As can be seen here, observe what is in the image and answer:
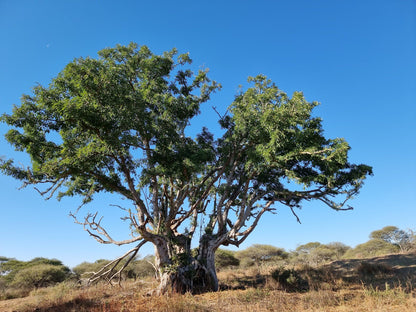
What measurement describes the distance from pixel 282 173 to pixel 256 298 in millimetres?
5960

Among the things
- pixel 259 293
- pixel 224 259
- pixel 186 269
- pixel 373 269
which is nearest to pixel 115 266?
pixel 186 269

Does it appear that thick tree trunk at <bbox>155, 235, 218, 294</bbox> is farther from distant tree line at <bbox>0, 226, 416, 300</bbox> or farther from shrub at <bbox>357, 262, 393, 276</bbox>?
distant tree line at <bbox>0, 226, 416, 300</bbox>

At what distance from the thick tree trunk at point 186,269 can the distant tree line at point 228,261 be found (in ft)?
38.4

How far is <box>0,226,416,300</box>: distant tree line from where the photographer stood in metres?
22.6

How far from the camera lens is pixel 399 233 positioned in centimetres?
3809

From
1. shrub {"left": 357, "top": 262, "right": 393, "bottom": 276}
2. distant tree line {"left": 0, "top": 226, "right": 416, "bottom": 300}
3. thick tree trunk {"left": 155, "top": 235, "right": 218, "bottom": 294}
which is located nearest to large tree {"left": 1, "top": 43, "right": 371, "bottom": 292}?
thick tree trunk {"left": 155, "top": 235, "right": 218, "bottom": 294}

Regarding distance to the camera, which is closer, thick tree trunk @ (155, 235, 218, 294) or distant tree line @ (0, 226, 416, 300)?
thick tree trunk @ (155, 235, 218, 294)

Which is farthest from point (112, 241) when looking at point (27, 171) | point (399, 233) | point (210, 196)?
point (399, 233)

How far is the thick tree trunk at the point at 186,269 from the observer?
11102mm

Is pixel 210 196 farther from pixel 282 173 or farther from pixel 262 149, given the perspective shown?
pixel 262 149

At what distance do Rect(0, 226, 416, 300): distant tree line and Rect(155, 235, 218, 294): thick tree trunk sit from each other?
38.4 feet

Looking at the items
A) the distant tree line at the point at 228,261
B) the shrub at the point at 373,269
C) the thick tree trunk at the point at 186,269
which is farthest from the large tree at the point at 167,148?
the distant tree line at the point at 228,261

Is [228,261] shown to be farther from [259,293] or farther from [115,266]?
[259,293]

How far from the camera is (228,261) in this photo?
28531mm
